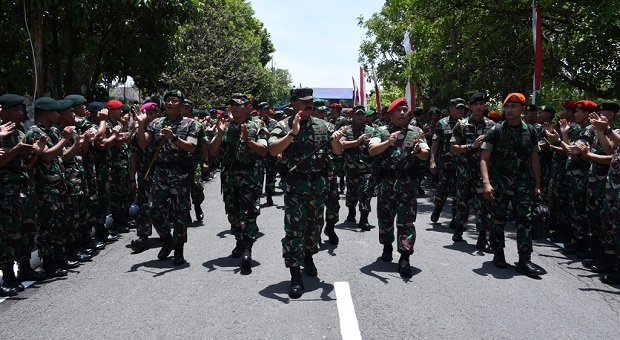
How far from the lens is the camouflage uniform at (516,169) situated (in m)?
6.04

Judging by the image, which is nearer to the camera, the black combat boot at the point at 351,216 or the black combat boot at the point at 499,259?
the black combat boot at the point at 499,259

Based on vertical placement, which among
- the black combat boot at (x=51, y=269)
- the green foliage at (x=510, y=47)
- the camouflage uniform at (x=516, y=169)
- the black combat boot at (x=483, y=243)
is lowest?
the black combat boot at (x=483, y=243)

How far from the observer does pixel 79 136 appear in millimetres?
6168

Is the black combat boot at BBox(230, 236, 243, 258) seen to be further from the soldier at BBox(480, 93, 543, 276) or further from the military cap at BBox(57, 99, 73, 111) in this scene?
the soldier at BBox(480, 93, 543, 276)

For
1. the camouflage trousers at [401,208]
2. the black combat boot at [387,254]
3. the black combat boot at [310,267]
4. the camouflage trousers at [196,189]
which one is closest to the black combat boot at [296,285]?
the black combat boot at [310,267]

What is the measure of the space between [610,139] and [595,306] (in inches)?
85.9

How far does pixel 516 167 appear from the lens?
607 centimetres

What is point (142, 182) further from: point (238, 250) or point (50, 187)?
point (238, 250)

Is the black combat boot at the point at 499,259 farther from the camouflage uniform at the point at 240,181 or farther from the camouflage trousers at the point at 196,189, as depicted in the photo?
the camouflage trousers at the point at 196,189

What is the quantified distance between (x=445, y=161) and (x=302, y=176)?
4449 millimetres

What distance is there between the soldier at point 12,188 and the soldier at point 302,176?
270 cm

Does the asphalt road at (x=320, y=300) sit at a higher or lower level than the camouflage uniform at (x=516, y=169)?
lower

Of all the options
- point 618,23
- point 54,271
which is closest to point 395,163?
point 54,271

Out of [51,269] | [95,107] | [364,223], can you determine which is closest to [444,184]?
[364,223]
